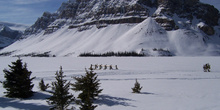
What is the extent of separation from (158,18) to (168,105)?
203 meters

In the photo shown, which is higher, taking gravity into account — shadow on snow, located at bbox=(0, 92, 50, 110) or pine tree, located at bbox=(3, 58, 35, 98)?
pine tree, located at bbox=(3, 58, 35, 98)

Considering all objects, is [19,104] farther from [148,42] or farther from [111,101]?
[148,42]

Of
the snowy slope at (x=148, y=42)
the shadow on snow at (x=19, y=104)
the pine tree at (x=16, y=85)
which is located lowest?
the shadow on snow at (x=19, y=104)

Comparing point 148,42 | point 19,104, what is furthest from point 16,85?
point 148,42

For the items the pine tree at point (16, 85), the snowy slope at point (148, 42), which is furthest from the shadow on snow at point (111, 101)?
the snowy slope at point (148, 42)

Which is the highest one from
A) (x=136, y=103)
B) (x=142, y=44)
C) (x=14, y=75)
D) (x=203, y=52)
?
(x=142, y=44)

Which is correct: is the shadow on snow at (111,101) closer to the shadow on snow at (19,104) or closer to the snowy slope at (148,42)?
the shadow on snow at (19,104)

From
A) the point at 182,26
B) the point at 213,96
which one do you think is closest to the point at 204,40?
the point at 182,26

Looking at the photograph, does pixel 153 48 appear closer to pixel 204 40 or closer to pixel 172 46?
pixel 172 46

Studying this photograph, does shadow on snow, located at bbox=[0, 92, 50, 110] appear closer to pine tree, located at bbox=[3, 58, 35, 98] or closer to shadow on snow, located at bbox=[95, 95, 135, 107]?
pine tree, located at bbox=[3, 58, 35, 98]

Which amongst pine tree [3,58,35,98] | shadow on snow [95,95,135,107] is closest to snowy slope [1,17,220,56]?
shadow on snow [95,95,135,107]

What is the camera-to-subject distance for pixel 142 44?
148 metres

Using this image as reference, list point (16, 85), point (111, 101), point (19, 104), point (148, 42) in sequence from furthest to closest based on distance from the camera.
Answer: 1. point (148, 42)
2. point (16, 85)
3. point (111, 101)
4. point (19, 104)

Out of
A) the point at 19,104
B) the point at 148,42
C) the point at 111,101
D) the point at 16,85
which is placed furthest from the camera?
the point at 148,42
